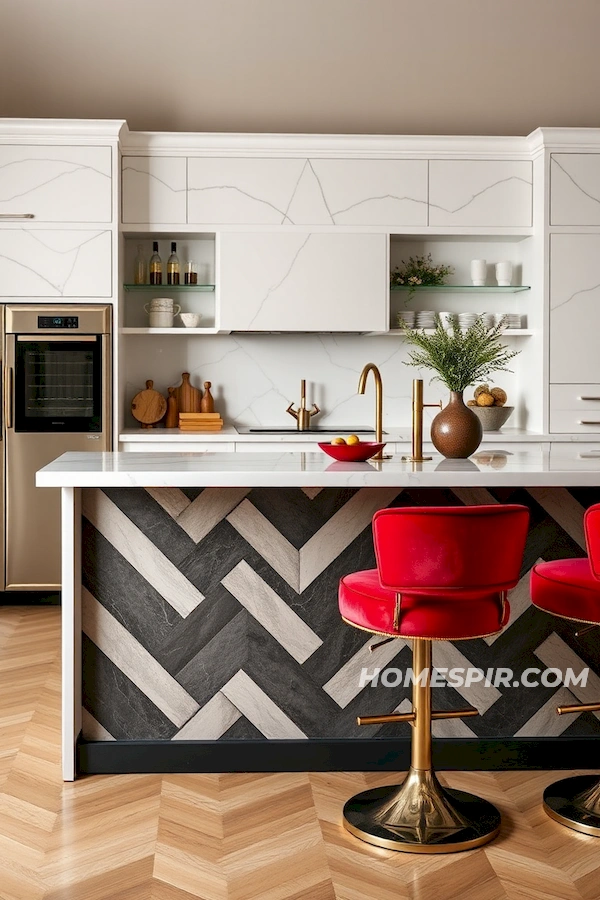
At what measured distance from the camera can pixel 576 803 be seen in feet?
8.20

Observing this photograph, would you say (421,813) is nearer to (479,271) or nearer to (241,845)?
(241,845)

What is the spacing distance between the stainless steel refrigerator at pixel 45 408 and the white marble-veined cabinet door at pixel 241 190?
773mm

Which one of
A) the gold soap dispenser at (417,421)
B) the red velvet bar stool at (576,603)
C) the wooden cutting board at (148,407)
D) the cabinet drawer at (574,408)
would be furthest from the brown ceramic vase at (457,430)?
the wooden cutting board at (148,407)

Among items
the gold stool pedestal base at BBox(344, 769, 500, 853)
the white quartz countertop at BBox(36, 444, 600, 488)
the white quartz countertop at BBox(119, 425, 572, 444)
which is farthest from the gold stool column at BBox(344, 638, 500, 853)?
the white quartz countertop at BBox(119, 425, 572, 444)

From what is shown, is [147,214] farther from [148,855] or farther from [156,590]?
[148,855]

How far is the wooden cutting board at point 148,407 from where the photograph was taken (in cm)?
521

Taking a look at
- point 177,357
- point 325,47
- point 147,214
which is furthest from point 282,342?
point 325,47

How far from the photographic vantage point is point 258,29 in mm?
4789

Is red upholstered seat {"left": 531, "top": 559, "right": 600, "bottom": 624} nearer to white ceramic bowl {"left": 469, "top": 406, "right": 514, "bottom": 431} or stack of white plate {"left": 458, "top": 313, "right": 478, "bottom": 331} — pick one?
white ceramic bowl {"left": 469, "top": 406, "right": 514, "bottom": 431}

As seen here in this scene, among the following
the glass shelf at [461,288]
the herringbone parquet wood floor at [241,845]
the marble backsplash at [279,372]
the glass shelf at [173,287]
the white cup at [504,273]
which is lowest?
the herringbone parquet wood floor at [241,845]

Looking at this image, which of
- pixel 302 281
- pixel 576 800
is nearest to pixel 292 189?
pixel 302 281

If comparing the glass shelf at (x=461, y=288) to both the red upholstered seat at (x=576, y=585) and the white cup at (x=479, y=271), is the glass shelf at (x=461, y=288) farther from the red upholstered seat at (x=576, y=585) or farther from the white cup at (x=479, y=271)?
the red upholstered seat at (x=576, y=585)

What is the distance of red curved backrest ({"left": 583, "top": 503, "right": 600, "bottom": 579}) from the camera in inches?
87.9

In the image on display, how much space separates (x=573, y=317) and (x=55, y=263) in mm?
2758
